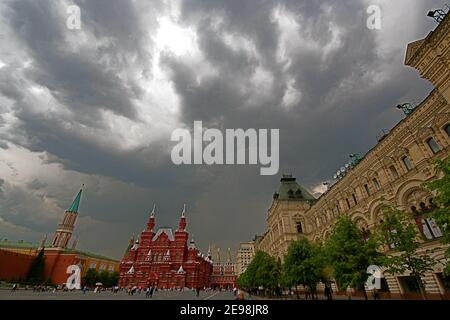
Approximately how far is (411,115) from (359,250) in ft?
41.1

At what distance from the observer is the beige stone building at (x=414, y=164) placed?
52.6 ft

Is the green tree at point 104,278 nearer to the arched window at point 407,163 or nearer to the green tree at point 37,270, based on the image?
the green tree at point 37,270

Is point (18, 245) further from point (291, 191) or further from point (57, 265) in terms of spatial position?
point (291, 191)

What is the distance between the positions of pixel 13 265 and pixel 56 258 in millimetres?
14493

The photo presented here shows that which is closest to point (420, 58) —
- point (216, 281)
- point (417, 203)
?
point (417, 203)

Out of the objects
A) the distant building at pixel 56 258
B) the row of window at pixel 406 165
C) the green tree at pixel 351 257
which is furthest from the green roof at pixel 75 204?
the green tree at pixel 351 257

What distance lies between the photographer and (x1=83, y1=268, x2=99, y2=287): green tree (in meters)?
85.6

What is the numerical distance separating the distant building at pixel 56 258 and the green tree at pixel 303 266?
92.0 meters

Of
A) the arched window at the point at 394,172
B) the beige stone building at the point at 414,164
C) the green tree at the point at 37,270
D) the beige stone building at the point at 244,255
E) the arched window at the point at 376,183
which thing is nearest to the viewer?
the beige stone building at the point at 414,164

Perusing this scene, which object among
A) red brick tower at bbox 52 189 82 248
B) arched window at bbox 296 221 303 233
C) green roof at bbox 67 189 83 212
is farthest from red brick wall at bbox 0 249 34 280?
arched window at bbox 296 221 303 233

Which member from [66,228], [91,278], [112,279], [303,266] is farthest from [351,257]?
[66,228]

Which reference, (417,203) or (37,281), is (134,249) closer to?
(37,281)

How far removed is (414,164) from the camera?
64.8 feet
